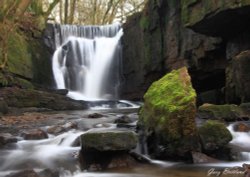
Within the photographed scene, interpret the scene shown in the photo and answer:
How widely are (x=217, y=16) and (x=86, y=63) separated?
11.9 metres

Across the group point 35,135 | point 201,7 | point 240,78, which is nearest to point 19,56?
point 201,7

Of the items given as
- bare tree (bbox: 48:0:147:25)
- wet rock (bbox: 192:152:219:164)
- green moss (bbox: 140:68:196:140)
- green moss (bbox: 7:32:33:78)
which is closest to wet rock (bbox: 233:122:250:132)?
green moss (bbox: 140:68:196:140)

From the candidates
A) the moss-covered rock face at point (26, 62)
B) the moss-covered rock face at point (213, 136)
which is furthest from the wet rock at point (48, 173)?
the moss-covered rock face at point (26, 62)

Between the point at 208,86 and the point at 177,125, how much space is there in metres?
11.6

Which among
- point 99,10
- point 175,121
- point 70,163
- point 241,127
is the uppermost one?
point 99,10

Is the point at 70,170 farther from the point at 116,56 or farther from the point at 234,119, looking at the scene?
the point at 116,56

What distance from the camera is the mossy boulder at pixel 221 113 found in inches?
396

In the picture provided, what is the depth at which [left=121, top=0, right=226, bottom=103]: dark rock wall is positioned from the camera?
51.9 ft

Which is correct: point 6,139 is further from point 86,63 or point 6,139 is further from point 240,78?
point 86,63

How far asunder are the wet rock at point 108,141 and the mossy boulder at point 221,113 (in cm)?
398

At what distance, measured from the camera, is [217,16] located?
12594 millimetres

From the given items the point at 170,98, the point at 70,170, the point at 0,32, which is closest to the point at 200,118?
the point at 170,98

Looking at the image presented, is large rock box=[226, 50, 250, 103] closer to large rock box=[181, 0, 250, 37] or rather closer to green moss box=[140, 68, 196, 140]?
large rock box=[181, 0, 250, 37]

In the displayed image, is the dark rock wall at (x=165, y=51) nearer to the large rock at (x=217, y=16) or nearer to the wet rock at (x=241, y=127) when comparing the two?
the large rock at (x=217, y=16)
